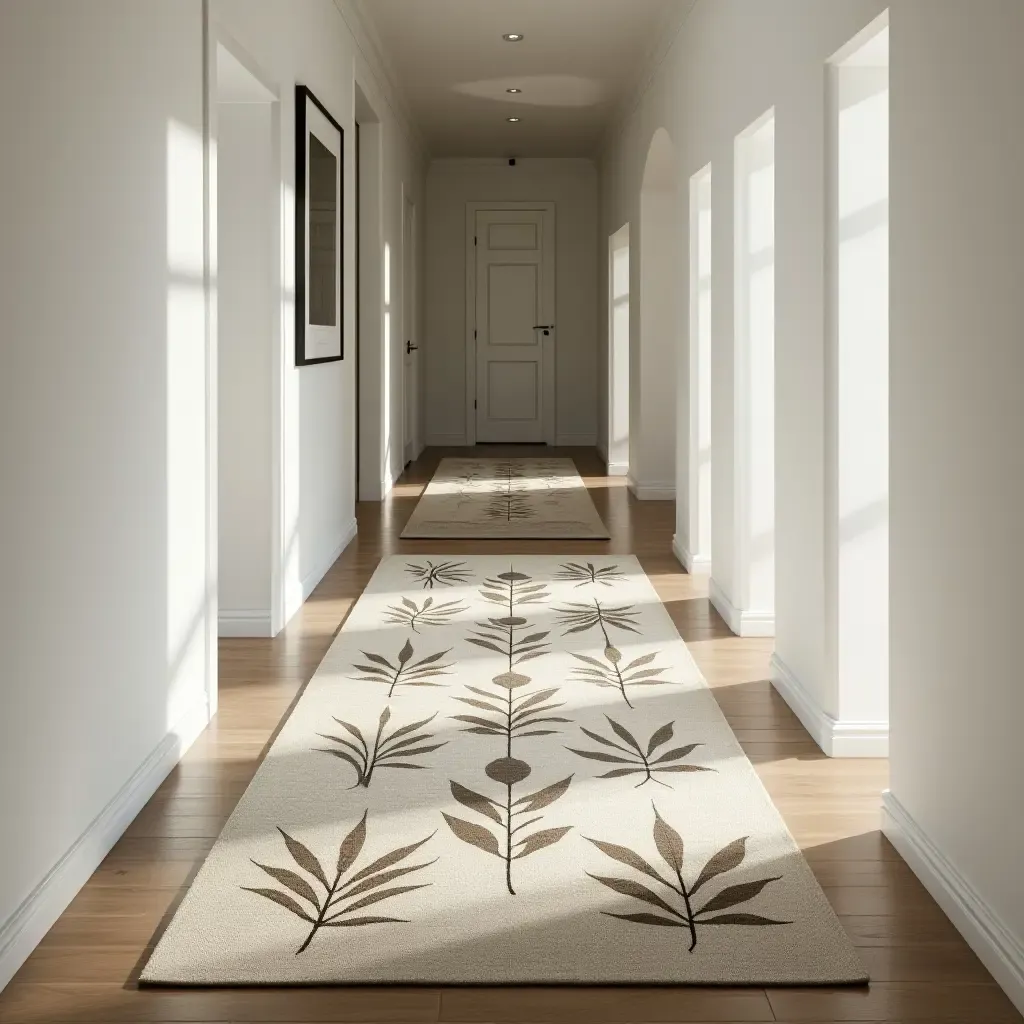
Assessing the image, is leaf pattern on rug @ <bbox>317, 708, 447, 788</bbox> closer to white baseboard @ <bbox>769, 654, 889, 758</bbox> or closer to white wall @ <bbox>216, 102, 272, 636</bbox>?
white baseboard @ <bbox>769, 654, 889, 758</bbox>

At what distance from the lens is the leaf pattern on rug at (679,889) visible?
7.69ft

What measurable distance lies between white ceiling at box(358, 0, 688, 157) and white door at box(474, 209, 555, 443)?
5.61 ft

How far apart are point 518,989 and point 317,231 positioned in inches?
154

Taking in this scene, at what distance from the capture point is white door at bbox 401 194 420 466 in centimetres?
1020

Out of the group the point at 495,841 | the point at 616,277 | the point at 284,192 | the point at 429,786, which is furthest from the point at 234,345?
the point at 616,277

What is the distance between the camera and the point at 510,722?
3586mm

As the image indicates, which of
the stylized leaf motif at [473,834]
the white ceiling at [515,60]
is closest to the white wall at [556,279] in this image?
the white ceiling at [515,60]

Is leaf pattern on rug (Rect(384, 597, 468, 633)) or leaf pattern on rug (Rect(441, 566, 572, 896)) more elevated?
leaf pattern on rug (Rect(384, 597, 468, 633))

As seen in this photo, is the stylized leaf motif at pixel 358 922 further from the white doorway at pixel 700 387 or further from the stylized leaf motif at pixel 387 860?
the white doorway at pixel 700 387

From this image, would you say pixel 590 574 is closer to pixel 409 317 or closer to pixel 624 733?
pixel 624 733

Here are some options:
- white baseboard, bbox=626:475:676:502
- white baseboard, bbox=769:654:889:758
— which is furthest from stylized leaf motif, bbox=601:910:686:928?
white baseboard, bbox=626:475:676:502

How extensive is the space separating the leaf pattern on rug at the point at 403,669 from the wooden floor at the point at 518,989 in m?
0.24

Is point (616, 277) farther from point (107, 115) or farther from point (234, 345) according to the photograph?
point (107, 115)

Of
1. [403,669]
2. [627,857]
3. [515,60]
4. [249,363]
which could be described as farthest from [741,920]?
[515,60]
